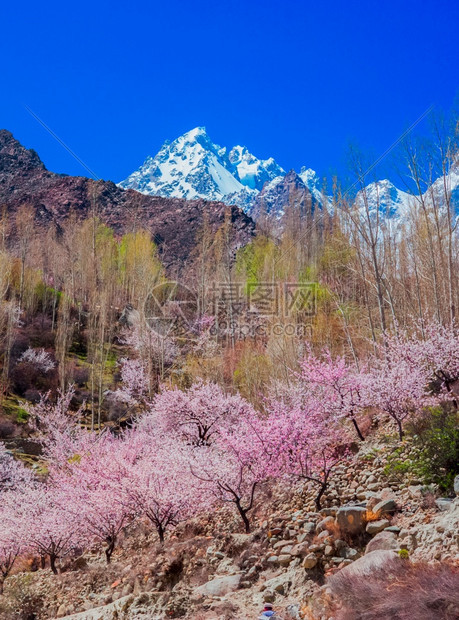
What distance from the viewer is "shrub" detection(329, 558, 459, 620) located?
115 inches

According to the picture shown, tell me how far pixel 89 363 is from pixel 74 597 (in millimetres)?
20839

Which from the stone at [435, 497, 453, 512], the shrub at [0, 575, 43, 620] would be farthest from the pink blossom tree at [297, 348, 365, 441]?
the shrub at [0, 575, 43, 620]

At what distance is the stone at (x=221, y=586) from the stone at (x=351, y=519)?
156 centimetres

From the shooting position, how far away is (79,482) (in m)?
9.52

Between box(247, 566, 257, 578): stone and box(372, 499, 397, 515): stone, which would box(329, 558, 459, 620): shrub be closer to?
box(372, 499, 397, 515): stone

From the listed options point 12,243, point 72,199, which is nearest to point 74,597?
point 12,243

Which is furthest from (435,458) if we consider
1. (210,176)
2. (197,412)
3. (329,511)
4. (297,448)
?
(210,176)

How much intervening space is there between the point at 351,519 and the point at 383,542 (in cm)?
79

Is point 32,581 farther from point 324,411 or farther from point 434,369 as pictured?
point 434,369

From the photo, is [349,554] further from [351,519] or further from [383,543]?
[383,543]

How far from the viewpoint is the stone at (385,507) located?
564 cm

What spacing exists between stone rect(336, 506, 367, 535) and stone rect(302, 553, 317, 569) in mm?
578

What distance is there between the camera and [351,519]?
218 inches

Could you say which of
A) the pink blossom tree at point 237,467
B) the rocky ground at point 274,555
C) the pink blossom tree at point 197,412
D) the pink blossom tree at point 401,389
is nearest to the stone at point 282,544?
the rocky ground at point 274,555
